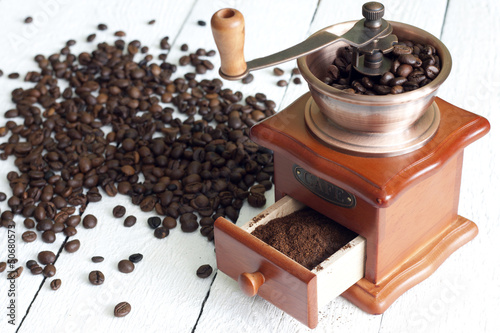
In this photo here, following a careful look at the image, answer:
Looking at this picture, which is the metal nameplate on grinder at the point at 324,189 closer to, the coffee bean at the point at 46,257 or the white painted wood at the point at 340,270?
the white painted wood at the point at 340,270

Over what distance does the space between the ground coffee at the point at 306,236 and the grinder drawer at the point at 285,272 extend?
0.04 m

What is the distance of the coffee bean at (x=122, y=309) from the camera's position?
1.62 m

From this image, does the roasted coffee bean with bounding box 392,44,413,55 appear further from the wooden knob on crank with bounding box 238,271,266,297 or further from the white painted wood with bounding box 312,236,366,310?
the wooden knob on crank with bounding box 238,271,266,297

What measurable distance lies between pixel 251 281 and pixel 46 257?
1.88 ft

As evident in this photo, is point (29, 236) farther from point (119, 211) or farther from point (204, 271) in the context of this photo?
point (204, 271)

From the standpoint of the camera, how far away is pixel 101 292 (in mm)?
1684

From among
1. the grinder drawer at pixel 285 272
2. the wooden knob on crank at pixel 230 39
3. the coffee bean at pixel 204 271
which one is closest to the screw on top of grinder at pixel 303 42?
the wooden knob on crank at pixel 230 39

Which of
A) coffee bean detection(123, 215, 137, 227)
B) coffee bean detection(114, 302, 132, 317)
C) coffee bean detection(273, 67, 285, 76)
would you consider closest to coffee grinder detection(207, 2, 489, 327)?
coffee bean detection(114, 302, 132, 317)

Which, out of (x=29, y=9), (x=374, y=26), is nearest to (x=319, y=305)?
(x=374, y=26)

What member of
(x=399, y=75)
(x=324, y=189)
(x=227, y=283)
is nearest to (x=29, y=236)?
(x=227, y=283)

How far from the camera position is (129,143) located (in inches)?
80.2

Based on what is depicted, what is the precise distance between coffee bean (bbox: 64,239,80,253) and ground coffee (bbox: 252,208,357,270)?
48 cm

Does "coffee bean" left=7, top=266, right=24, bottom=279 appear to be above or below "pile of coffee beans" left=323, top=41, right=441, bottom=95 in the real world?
below

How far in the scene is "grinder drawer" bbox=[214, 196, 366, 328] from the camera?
142 centimetres
